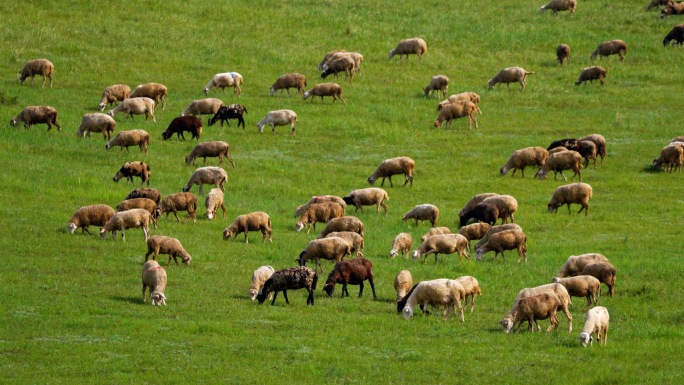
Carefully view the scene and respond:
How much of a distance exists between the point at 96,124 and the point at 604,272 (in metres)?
22.7

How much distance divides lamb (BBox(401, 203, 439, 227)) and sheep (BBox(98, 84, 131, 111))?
1723 cm

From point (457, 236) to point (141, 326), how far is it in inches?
431

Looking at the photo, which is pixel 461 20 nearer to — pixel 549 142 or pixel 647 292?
pixel 549 142

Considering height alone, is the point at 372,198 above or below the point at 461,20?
below

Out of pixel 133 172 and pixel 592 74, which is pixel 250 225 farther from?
pixel 592 74

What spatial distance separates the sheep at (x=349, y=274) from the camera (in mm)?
27766

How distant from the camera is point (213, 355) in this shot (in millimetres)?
22312

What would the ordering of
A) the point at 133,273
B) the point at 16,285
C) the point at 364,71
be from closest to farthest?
the point at 16,285
the point at 133,273
the point at 364,71

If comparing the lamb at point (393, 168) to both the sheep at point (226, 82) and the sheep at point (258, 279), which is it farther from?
the sheep at point (258, 279)

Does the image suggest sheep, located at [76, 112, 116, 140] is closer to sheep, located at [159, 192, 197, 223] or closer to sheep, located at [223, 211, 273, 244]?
sheep, located at [159, 192, 197, 223]

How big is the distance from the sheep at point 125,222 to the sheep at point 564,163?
16.6 meters

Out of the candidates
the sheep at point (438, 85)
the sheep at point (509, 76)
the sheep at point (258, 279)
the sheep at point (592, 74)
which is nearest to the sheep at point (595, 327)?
the sheep at point (258, 279)

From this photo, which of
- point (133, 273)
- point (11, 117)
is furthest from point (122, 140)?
point (133, 273)

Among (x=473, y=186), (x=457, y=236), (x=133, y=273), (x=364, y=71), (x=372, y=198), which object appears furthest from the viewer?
(x=364, y=71)
